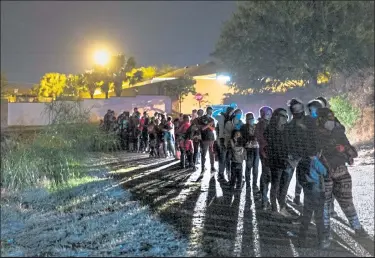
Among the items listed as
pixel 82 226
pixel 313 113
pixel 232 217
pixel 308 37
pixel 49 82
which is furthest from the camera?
pixel 49 82

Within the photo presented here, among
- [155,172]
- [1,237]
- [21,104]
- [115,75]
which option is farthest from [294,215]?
[115,75]

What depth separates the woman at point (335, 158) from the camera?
18.9 ft

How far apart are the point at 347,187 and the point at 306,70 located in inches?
606

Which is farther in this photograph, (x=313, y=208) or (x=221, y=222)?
(x=221, y=222)

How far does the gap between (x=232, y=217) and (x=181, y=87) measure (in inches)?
1108

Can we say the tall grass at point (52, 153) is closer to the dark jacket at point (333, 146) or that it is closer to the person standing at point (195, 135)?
the person standing at point (195, 135)

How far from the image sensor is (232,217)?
7.00 m

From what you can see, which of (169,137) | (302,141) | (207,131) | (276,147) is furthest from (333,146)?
(169,137)

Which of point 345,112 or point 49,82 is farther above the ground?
point 49,82

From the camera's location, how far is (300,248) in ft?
18.0

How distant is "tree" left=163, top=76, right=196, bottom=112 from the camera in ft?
113

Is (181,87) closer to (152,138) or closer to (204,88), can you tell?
(204,88)

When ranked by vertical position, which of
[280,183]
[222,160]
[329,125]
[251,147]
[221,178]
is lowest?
[221,178]

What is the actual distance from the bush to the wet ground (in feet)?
7.60
